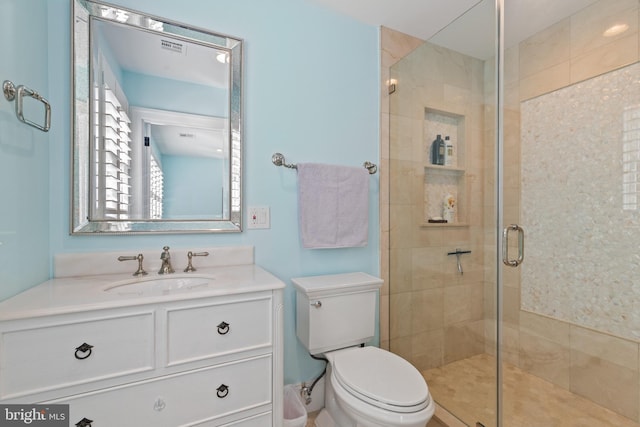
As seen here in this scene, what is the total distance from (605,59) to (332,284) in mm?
1914

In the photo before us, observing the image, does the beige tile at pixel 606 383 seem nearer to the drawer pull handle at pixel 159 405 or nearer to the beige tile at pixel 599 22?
the beige tile at pixel 599 22

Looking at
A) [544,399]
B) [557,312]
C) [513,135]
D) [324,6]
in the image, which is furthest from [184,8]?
[544,399]

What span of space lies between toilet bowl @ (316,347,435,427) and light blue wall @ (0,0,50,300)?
1219 millimetres

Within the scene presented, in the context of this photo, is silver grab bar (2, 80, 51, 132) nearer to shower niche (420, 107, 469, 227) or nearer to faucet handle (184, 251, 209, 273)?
faucet handle (184, 251, 209, 273)

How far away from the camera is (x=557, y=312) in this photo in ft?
5.88

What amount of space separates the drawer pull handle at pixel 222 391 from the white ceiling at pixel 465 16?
1.89m

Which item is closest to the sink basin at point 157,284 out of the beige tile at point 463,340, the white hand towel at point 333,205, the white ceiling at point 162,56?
the white hand towel at point 333,205

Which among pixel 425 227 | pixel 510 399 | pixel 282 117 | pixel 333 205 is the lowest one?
pixel 510 399

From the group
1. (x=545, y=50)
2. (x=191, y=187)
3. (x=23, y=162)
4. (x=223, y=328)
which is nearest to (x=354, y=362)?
(x=223, y=328)

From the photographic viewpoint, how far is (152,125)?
4.43ft

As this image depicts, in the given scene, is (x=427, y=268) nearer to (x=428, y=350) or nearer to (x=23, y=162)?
(x=428, y=350)

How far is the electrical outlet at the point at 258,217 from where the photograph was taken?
1510mm

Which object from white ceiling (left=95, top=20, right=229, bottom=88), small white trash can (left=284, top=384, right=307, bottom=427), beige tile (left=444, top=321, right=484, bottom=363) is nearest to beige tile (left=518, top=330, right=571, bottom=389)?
beige tile (left=444, top=321, right=484, bottom=363)

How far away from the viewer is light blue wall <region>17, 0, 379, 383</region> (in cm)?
120
